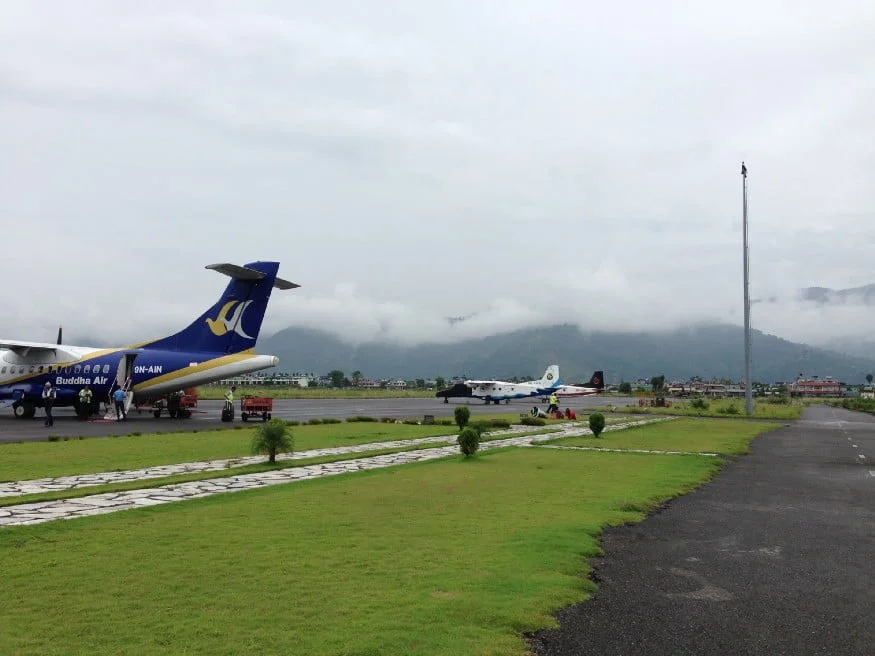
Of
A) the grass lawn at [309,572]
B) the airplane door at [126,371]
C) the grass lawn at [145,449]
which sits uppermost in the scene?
the airplane door at [126,371]

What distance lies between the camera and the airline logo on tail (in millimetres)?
34656

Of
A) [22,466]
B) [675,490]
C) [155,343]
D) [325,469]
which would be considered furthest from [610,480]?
[155,343]

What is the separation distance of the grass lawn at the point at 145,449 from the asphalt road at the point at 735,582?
1215cm

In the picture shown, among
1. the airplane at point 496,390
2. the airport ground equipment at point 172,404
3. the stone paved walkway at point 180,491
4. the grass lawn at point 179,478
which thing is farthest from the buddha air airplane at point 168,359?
the airplane at point 496,390

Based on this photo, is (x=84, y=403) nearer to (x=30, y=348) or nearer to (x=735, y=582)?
(x=30, y=348)

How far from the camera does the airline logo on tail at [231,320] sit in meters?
34.7

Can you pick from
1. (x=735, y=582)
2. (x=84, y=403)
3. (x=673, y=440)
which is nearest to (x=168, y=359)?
(x=84, y=403)

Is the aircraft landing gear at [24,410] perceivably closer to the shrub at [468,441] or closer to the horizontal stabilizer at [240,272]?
the horizontal stabilizer at [240,272]

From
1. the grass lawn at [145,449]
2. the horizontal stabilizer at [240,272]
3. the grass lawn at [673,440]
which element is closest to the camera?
the grass lawn at [145,449]

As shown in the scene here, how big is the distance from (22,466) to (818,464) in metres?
21.7

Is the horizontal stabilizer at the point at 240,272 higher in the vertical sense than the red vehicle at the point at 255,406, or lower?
higher

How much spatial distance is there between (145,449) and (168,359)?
620 inches

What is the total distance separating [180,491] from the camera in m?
12.7

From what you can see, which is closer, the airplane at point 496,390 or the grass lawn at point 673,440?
the grass lawn at point 673,440
